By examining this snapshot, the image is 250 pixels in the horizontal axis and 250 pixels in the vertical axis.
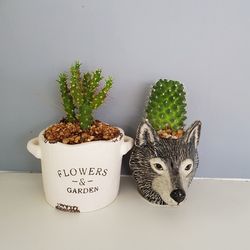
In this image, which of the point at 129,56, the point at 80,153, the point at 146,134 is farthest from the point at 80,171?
the point at 129,56

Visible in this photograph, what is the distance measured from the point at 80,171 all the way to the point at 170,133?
0.18 metres

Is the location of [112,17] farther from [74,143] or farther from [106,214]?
[106,214]

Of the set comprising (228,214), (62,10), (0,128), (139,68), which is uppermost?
(62,10)

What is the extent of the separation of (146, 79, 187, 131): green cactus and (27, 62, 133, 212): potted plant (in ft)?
0.24

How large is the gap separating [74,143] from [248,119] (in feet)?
1.26

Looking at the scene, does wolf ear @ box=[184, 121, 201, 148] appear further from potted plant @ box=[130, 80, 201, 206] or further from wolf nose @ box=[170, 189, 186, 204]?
wolf nose @ box=[170, 189, 186, 204]

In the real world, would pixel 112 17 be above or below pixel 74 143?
above

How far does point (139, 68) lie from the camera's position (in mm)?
653

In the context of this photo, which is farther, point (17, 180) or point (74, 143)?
point (17, 180)

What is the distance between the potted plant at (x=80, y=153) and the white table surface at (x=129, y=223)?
0.11ft

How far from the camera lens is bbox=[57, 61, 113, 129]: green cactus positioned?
1.87ft

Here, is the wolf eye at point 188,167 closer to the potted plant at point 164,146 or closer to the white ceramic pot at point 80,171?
the potted plant at point 164,146

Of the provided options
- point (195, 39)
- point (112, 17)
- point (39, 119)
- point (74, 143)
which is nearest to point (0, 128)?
point (39, 119)

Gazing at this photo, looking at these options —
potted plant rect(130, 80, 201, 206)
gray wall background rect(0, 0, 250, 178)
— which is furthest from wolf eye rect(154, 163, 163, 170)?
gray wall background rect(0, 0, 250, 178)
